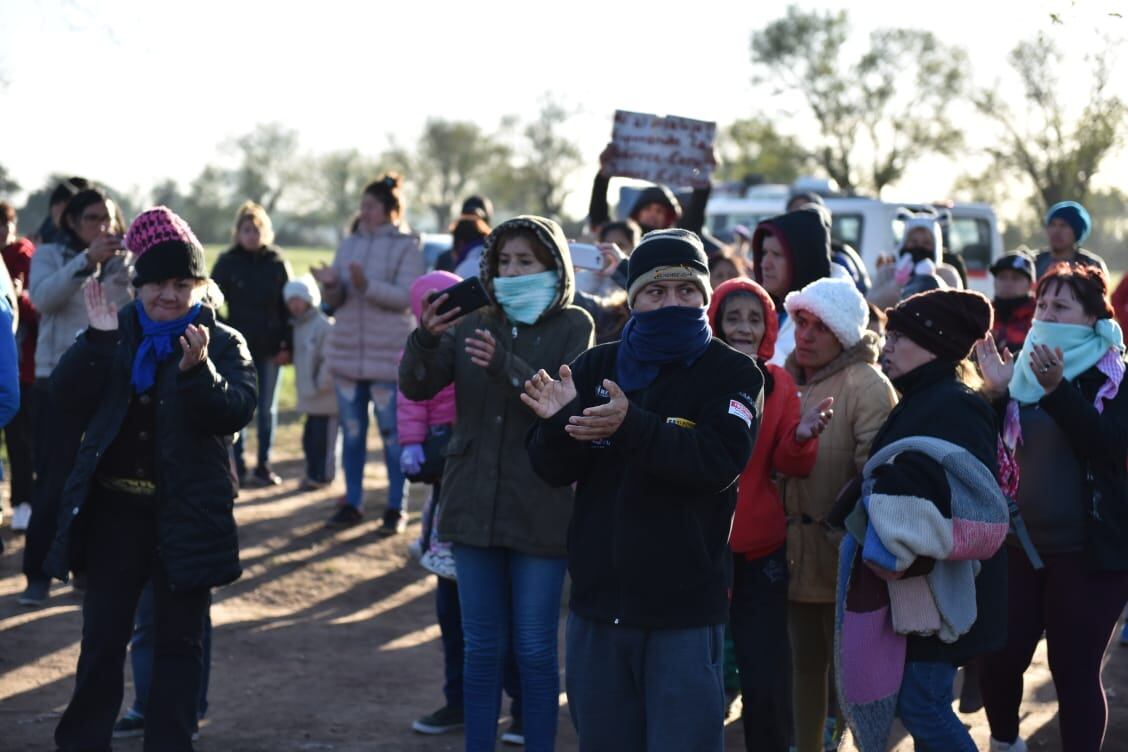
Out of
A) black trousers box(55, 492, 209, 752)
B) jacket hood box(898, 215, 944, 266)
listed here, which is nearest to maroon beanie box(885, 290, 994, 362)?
black trousers box(55, 492, 209, 752)

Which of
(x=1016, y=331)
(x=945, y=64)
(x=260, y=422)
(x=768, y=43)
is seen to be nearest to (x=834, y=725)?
(x=1016, y=331)

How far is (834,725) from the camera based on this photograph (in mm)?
5805

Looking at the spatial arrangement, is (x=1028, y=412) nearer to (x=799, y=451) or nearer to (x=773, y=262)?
(x=799, y=451)

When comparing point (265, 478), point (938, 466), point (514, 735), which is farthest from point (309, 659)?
point (265, 478)

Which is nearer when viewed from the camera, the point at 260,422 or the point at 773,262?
the point at 773,262

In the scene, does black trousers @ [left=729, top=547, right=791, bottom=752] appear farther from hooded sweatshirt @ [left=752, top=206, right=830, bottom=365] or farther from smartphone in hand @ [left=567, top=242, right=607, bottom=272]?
smartphone in hand @ [left=567, top=242, right=607, bottom=272]

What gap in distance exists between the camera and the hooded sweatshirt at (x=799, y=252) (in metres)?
6.21

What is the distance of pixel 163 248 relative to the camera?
17.1 feet

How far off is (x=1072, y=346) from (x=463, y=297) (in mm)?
2237

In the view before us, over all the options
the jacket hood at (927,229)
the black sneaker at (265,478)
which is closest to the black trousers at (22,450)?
the black sneaker at (265,478)

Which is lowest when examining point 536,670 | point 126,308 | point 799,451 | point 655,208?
point 536,670

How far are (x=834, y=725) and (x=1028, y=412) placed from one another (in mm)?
1556

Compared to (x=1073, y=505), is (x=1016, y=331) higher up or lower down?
higher up

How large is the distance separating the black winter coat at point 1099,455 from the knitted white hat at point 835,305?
0.74m
